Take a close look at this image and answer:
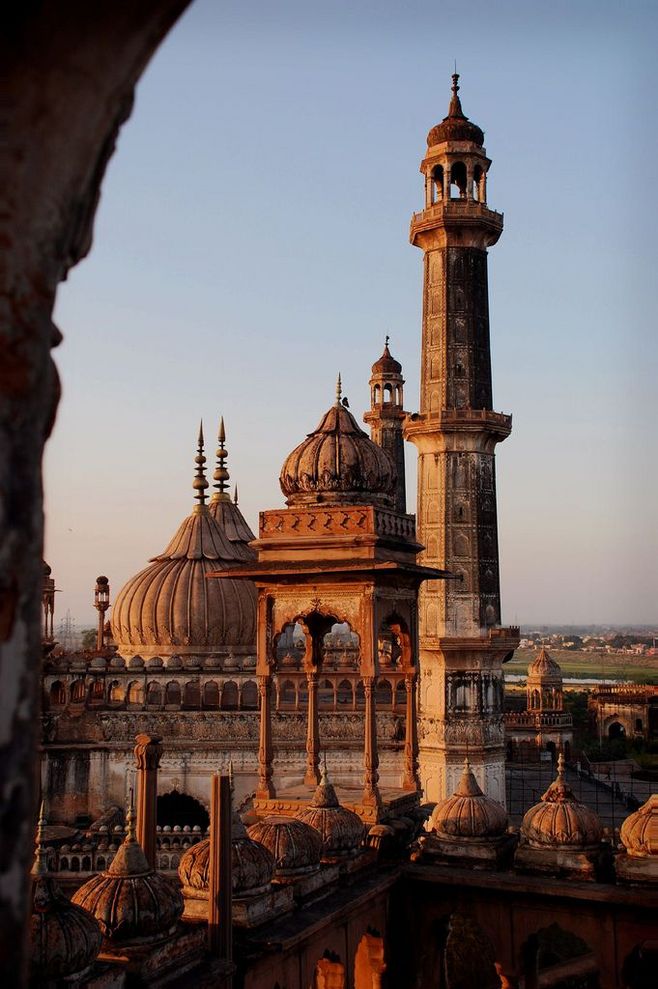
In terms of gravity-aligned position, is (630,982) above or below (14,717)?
below

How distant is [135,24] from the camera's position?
186 cm

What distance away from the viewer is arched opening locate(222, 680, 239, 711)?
22047 millimetres

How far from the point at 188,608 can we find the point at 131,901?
17.1m

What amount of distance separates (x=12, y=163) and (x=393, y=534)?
35.0 ft

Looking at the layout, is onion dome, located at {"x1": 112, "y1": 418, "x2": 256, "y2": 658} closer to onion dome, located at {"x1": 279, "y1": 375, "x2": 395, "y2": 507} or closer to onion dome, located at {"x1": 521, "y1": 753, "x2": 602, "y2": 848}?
onion dome, located at {"x1": 279, "y1": 375, "x2": 395, "y2": 507}

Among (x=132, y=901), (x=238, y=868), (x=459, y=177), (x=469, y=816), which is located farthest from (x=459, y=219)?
(x=132, y=901)

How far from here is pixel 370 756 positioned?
38.7ft

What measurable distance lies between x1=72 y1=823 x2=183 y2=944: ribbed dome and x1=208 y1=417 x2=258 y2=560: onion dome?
17793 mm

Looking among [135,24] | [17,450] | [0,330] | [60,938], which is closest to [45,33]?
[135,24]

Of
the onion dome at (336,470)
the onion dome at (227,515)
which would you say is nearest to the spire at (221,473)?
the onion dome at (227,515)

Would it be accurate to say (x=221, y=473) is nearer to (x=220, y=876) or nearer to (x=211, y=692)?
(x=211, y=692)

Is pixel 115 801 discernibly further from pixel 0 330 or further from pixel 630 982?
pixel 0 330

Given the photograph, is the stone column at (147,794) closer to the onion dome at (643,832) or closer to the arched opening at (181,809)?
the onion dome at (643,832)

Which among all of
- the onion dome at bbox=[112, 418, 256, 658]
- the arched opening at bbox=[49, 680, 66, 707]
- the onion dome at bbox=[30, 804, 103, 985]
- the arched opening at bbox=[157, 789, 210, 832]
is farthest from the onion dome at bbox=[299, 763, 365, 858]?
the arched opening at bbox=[49, 680, 66, 707]
